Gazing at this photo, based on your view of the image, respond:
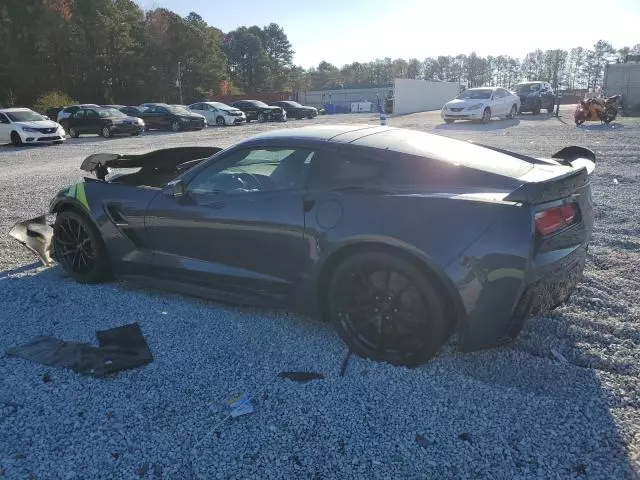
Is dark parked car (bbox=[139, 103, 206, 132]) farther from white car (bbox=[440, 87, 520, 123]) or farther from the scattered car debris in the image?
the scattered car debris

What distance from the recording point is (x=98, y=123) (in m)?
23.0

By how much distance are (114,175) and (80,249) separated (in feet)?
2.75

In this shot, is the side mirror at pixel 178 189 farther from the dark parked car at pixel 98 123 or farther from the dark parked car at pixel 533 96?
the dark parked car at pixel 533 96

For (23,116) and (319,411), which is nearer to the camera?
(319,411)

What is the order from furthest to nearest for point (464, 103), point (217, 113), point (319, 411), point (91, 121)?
point (217, 113) → point (91, 121) → point (464, 103) → point (319, 411)

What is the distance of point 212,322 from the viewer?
3793 mm

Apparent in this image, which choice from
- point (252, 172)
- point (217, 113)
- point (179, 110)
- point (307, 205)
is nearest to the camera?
point (307, 205)

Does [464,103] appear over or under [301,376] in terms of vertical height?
over

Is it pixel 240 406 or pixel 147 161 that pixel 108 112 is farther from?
pixel 240 406

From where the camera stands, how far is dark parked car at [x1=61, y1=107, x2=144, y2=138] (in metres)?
23.0

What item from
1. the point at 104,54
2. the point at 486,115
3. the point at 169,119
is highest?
the point at 104,54

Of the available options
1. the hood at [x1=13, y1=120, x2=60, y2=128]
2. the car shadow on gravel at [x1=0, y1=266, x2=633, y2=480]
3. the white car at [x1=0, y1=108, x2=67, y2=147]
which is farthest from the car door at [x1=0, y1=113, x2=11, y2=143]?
the car shadow on gravel at [x1=0, y1=266, x2=633, y2=480]

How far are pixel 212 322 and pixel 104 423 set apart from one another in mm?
1212

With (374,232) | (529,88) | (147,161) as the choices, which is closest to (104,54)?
(529,88)
